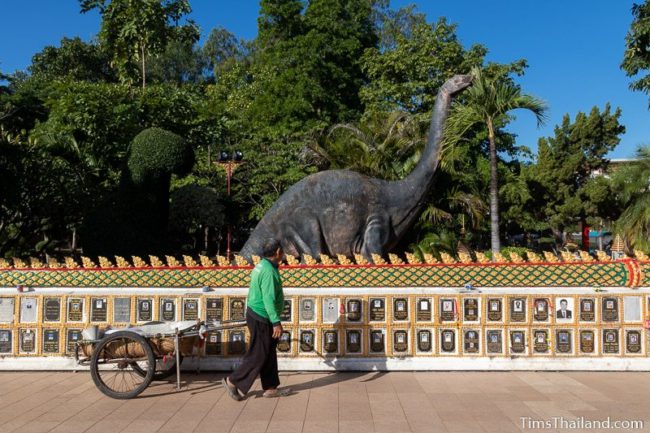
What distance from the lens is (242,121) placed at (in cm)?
2617

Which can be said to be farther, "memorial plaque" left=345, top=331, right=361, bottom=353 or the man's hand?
"memorial plaque" left=345, top=331, right=361, bottom=353

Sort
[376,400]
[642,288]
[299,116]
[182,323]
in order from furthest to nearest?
[299,116] < [642,288] < [182,323] < [376,400]

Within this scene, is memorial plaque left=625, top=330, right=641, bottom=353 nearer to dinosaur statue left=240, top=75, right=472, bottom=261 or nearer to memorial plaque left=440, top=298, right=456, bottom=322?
memorial plaque left=440, top=298, right=456, bottom=322

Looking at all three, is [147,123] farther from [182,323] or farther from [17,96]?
[182,323]

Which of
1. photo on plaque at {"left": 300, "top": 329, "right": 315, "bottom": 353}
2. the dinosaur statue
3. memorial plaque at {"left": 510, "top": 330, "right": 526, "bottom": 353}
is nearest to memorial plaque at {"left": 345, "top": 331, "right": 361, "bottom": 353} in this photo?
photo on plaque at {"left": 300, "top": 329, "right": 315, "bottom": 353}

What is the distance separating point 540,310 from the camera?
7129 mm

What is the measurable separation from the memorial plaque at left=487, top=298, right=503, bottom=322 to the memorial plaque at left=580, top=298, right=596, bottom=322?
98 centimetres

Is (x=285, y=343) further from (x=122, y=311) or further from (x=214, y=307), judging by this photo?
(x=122, y=311)

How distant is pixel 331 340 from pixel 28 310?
12.8 feet

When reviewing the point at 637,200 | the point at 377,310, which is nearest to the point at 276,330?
the point at 377,310

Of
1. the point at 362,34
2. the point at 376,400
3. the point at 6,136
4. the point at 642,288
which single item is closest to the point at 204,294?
the point at 376,400

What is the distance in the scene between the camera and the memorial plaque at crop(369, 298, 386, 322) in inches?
283

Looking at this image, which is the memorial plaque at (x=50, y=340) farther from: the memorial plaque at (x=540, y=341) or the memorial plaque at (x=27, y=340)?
the memorial plaque at (x=540, y=341)

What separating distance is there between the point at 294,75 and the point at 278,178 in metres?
7.78
